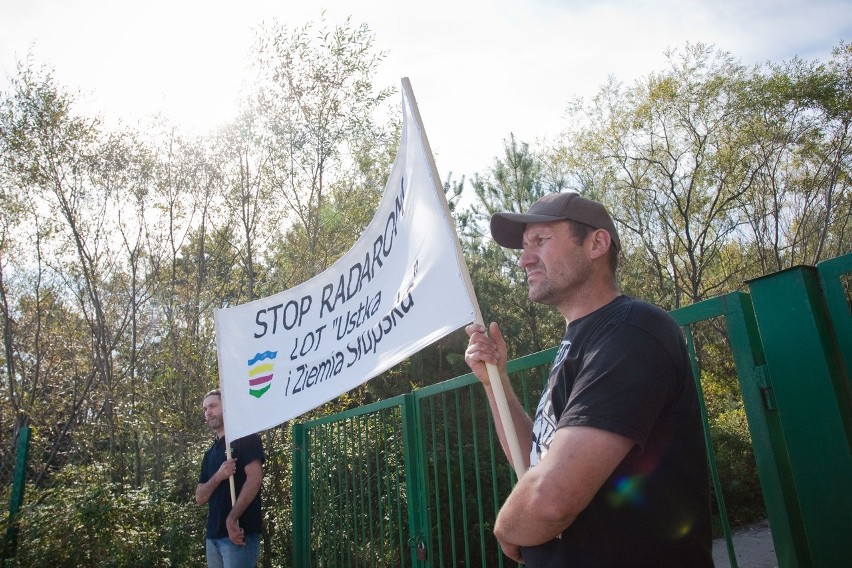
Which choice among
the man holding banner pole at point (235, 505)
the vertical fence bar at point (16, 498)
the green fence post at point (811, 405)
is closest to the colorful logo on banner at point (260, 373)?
the man holding banner pole at point (235, 505)

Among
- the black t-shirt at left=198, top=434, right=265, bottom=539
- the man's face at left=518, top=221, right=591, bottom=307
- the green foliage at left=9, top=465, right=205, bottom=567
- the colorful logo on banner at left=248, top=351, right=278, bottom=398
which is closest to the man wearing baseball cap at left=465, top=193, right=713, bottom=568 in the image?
the man's face at left=518, top=221, right=591, bottom=307

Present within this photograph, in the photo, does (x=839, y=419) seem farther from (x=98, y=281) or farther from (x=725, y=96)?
(x=725, y=96)

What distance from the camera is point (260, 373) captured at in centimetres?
409

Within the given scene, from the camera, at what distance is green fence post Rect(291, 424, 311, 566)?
551 centimetres

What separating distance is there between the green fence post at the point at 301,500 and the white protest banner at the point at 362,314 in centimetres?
138

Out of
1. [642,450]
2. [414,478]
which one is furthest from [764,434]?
[414,478]

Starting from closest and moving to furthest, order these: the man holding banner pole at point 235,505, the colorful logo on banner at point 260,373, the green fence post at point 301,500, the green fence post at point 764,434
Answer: the green fence post at point 764,434 → the colorful logo on banner at point 260,373 → the man holding banner pole at point 235,505 → the green fence post at point 301,500

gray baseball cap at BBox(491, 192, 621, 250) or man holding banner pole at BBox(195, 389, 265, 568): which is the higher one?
gray baseball cap at BBox(491, 192, 621, 250)

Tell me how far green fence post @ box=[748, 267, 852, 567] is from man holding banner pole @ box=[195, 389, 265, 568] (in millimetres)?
3814

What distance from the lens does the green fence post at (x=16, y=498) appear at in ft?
22.0

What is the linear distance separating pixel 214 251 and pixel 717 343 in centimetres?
974

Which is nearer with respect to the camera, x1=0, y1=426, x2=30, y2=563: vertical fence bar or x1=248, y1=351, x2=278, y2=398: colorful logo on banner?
x1=248, y1=351, x2=278, y2=398: colorful logo on banner

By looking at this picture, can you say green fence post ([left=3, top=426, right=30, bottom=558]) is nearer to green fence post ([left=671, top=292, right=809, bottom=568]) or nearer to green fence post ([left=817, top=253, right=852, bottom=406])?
green fence post ([left=671, top=292, right=809, bottom=568])

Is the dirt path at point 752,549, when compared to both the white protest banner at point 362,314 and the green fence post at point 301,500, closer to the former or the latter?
the green fence post at point 301,500
